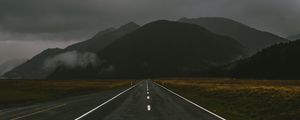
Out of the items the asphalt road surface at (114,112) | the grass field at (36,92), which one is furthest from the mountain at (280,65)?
the asphalt road surface at (114,112)

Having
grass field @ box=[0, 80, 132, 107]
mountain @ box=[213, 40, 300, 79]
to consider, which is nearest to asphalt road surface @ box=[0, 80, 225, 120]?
grass field @ box=[0, 80, 132, 107]

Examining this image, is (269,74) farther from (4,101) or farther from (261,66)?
(4,101)

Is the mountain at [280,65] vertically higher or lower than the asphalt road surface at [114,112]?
higher

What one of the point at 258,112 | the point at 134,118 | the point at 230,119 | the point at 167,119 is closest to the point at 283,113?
the point at 258,112

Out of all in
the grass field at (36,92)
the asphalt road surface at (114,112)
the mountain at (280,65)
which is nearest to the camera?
the asphalt road surface at (114,112)

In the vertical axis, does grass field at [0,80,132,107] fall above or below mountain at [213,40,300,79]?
below

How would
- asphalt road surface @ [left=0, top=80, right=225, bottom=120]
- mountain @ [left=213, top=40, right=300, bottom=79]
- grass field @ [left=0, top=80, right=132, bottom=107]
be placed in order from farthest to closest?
mountain @ [left=213, top=40, right=300, bottom=79]
grass field @ [left=0, top=80, right=132, bottom=107]
asphalt road surface @ [left=0, top=80, right=225, bottom=120]

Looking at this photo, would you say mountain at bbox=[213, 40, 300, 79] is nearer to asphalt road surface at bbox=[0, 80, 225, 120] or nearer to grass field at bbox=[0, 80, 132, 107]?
grass field at bbox=[0, 80, 132, 107]

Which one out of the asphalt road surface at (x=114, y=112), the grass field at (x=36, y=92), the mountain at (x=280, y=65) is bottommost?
the asphalt road surface at (x=114, y=112)

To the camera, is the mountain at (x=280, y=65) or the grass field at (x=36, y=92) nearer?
the grass field at (x=36, y=92)

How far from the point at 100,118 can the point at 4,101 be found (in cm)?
2622

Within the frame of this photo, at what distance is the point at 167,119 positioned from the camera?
18766 millimetres

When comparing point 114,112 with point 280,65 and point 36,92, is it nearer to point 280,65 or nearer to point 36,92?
point 36,92

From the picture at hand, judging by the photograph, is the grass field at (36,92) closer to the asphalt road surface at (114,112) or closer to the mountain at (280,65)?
the asphalt road surface at (114,112)
